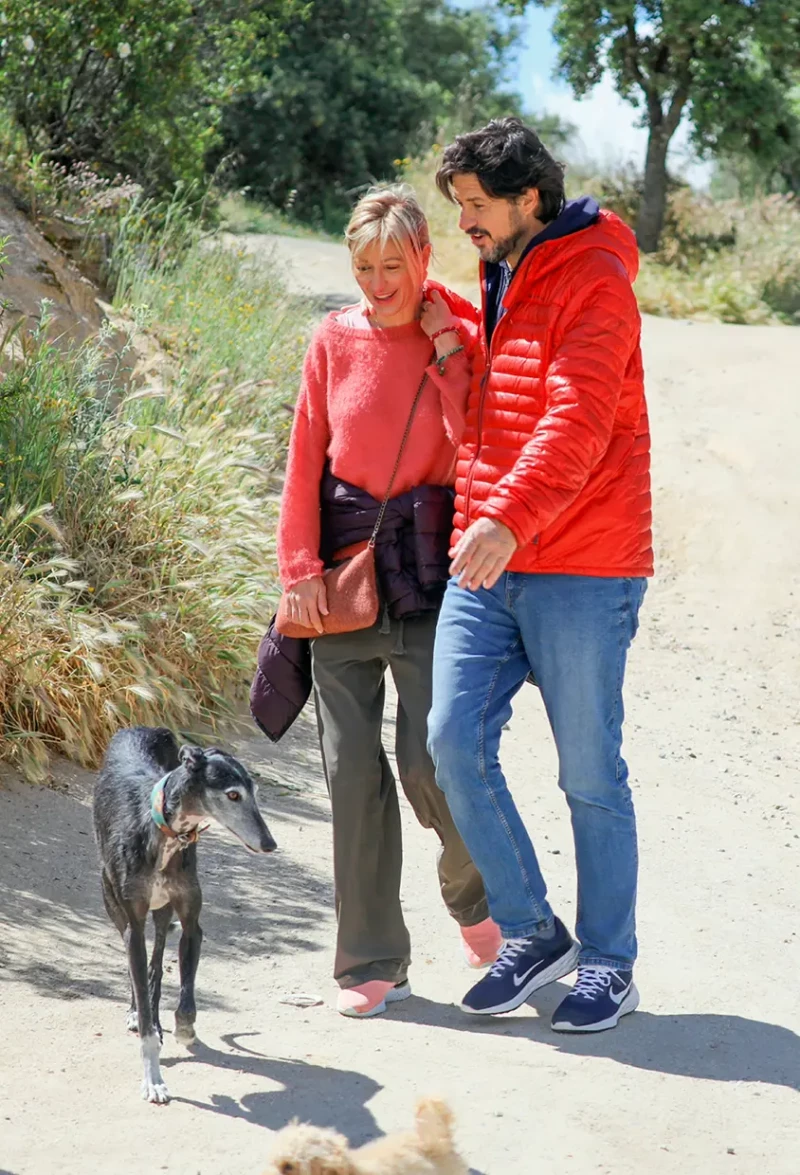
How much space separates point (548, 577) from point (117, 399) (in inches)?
189

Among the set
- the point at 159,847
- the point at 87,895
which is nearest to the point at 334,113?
the point at 87,895

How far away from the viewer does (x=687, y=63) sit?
18.2 meters

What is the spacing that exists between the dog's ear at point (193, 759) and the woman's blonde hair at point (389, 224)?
4.58 ft

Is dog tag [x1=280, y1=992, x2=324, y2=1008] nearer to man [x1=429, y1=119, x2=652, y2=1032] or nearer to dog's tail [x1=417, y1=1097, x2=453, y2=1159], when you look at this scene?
man [x1=429, y1=119, x2=652, y2=1032]

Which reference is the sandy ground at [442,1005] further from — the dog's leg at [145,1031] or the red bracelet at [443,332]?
the red bracelet at [443,332]

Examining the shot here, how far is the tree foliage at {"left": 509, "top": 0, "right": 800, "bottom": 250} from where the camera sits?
17.3 metres

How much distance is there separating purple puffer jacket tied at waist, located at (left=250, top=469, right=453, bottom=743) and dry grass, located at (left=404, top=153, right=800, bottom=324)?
10.3 meters

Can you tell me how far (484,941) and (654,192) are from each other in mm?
16346

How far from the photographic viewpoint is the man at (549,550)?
3.61m

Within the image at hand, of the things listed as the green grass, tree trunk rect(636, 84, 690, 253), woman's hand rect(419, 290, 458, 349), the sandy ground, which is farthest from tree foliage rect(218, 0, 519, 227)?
woman's hand rect(419, 290, 458, 349)

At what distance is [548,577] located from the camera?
12.2 feet

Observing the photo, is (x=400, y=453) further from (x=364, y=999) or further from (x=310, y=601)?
(x=364, y=999)

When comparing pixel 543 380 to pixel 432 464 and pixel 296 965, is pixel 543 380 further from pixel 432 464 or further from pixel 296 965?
pixel 296 965

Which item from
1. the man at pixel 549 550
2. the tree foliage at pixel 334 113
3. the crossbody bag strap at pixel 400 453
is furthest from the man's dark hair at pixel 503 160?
the tree foliage at pixel 334 113
